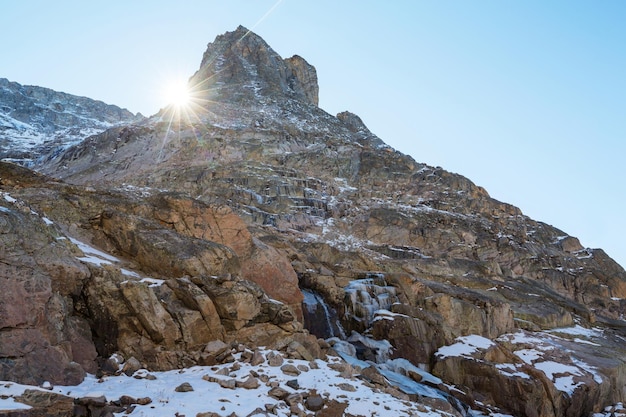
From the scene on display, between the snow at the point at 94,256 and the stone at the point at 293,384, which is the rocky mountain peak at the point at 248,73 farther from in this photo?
the stone at the point at 293,384

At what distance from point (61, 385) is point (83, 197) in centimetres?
1240

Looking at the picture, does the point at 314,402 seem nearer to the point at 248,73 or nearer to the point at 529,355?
the point at 529,355

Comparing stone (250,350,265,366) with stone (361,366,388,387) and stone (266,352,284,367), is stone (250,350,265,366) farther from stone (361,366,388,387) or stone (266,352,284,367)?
stone (361,366,388,387)

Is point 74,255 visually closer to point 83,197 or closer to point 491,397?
point 83,197

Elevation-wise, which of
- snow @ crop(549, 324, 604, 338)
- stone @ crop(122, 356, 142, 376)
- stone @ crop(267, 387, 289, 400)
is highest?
snow @ crop(549, 324, 604, 338)

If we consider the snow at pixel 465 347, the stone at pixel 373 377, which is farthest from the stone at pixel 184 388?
the snow at pixel 465 347

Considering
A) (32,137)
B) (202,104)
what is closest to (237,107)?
(202,104)

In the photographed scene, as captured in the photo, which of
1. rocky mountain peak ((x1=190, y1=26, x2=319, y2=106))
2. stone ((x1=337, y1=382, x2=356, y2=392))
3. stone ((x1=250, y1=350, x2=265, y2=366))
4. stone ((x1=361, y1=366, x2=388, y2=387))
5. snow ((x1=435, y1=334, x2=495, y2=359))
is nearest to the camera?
stone ((x1=337, y1=382, x2=356, y2=392))

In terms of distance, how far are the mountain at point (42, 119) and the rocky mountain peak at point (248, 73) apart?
Result: 48.0 m

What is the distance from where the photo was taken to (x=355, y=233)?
6994 cm

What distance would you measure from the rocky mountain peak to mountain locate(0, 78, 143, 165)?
158 feet

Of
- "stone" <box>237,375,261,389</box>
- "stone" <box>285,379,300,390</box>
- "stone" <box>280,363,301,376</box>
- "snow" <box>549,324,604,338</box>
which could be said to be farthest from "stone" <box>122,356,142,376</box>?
"snow" <box>549,324,604,338</box>

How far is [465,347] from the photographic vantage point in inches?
970

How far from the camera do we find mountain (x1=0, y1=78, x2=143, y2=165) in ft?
417
